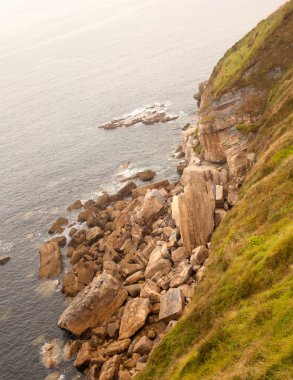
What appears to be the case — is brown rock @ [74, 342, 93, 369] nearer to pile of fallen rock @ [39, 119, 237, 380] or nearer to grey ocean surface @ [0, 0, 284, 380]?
pile of fallen rock @ [39, 119, 237, 380]

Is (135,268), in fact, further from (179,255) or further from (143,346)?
(143,346)

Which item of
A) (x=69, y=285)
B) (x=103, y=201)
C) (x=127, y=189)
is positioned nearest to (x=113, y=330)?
(x=69, y=285)

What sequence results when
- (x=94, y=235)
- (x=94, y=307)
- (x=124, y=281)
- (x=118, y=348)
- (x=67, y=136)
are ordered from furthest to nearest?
1. (x=67, y=136)
2. (x=94, y=235)
3. (x=124, y=281)
4. (x=94, y=307)
5. (x=118, y=348)

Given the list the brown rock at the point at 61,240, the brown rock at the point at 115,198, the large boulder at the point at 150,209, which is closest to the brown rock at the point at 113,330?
the large boulder at the point at 150,209

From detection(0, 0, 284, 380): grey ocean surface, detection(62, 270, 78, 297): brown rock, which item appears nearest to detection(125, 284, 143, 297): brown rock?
detection(62, 270, 78, 297): brown rock

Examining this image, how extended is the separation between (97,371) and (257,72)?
4759 centimetres

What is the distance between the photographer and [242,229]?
105ft

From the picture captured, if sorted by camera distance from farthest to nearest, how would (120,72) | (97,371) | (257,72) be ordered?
(120,72) < (257,72) < (97,371)

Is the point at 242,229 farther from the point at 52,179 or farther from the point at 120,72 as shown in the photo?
the point at 120,72

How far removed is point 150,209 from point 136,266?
11.1m

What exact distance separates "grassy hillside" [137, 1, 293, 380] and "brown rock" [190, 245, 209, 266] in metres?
5.20

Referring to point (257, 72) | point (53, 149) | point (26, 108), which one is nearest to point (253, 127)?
point (257, 72)

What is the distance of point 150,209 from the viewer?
5962 centimetres

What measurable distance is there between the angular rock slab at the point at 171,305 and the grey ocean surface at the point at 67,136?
11406 mm
